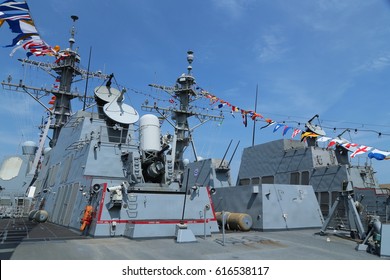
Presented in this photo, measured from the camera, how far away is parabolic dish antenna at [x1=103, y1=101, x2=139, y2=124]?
43.7ft

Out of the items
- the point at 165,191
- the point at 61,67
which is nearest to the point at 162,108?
the point at 61,67

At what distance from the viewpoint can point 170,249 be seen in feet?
23.4

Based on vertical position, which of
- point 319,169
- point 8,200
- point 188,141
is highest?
point 188,141

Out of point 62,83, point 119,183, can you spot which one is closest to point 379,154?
point 119,183

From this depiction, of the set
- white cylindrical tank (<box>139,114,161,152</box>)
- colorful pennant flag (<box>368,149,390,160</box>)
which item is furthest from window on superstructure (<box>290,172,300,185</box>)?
white cylindrical tank (<box>139,114,161,152</box>)

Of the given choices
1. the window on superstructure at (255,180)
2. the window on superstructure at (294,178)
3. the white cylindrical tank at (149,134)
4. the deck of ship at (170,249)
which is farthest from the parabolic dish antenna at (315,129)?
the white cylindrical tank at (149,134)

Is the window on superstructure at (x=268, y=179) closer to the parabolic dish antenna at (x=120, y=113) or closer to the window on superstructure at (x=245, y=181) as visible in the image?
the window on superstructure at (x=245, y=181)

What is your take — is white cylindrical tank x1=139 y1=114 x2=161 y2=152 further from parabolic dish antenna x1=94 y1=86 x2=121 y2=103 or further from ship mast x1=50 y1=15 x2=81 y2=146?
ship mast x1=50 y1=15 x2=81 y2=146

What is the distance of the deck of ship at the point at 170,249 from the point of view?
20.5ft

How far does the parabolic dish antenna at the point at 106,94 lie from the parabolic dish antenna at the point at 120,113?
71cm

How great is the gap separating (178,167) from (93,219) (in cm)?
1767

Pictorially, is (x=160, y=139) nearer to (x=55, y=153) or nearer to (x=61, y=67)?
(x=55, y=153)

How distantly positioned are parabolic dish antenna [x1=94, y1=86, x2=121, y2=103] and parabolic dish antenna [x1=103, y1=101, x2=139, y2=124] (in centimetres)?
71
